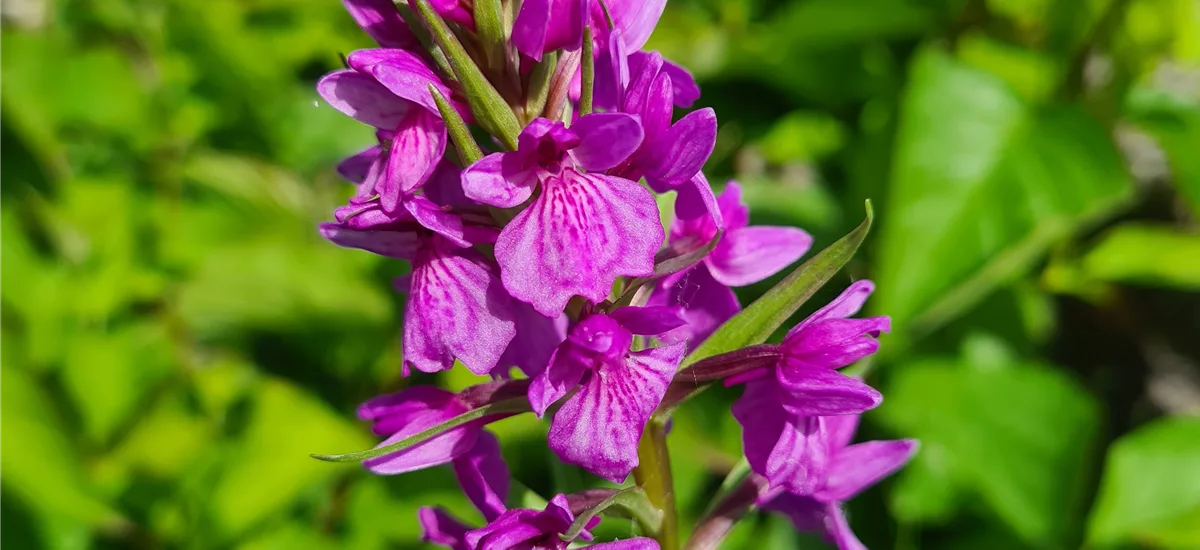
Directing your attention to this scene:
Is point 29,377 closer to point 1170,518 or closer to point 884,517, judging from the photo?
point 884,517

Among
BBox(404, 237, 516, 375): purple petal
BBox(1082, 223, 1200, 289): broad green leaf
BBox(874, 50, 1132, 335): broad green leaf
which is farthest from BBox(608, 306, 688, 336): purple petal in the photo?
BBox(1082, 223, 1200, 289): broad green leaf

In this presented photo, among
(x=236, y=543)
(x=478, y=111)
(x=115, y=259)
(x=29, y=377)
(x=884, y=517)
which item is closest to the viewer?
(x=478, y=111)

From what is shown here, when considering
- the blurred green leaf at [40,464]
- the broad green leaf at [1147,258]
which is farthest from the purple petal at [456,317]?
the broad green leaf at [1147,258]

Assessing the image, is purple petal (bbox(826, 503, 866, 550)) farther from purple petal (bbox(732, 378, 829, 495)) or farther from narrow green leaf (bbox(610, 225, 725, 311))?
narrow green leaf (bbox(610, 225, 725, 311))

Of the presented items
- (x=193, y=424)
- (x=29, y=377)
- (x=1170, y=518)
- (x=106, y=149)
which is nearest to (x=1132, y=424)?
(x=1170, y=518)

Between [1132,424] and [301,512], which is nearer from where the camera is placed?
[301,512]

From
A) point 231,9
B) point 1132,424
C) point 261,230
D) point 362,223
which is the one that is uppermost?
point 362,223
